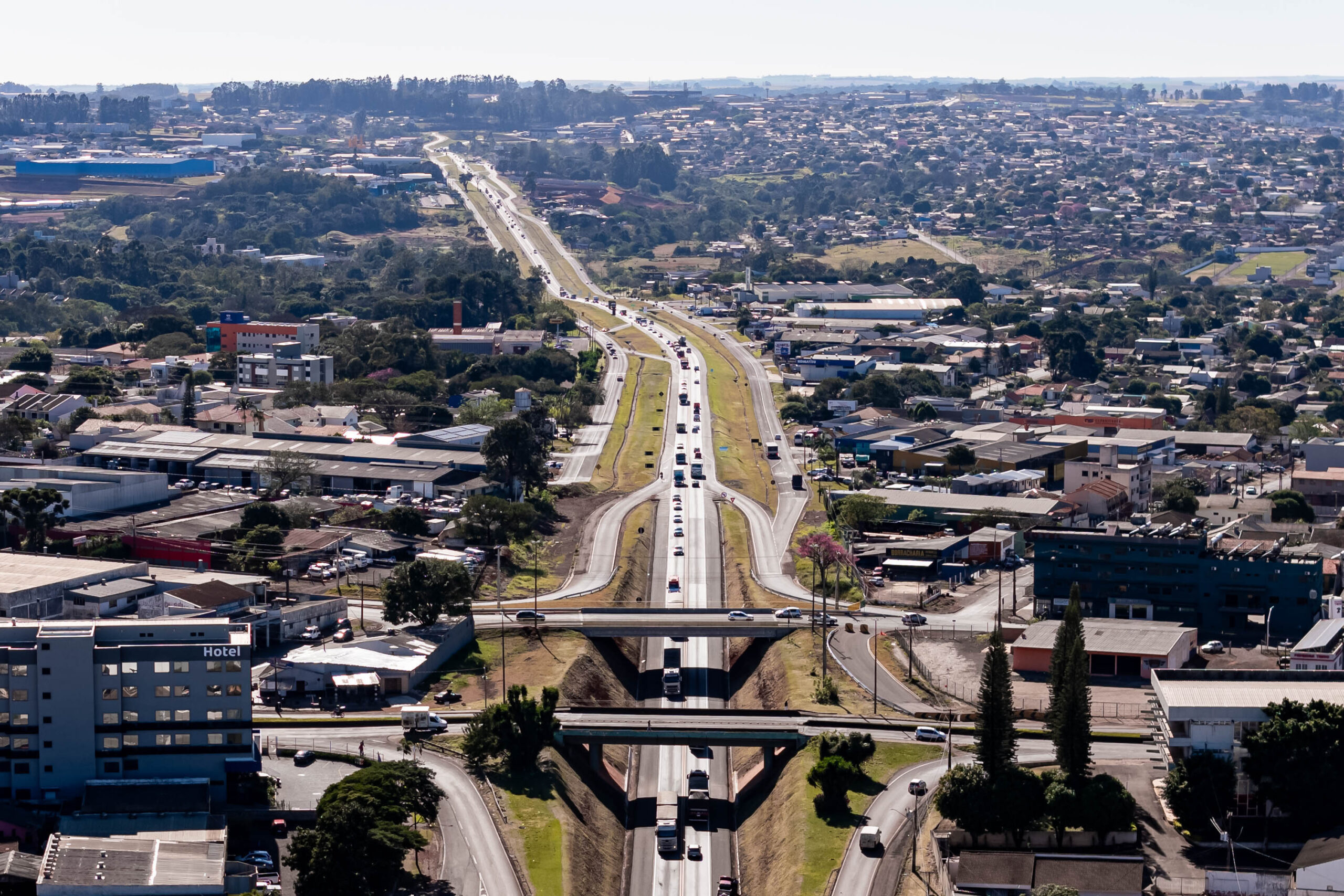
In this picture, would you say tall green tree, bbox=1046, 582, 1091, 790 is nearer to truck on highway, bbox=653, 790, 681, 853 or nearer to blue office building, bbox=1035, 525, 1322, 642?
truck on highway, bbox=653, 790, 681, 853

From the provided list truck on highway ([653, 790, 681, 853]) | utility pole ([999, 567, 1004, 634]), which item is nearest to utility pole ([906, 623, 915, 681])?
utility pole ([999, 567, 1004, 634])

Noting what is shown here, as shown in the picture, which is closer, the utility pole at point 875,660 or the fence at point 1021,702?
the fence at point 1021,702

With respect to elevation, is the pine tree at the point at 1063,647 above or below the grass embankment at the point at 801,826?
above

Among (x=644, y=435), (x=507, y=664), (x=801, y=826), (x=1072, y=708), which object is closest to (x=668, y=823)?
(x=801, y=826)

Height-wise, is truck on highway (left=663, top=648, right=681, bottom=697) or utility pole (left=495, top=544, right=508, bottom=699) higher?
utility pole (left=495, top=544, right=508, bottom=699)

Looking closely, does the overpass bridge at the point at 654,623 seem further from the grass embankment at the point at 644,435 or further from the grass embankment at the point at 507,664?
the grass embankment at the point at 644,435

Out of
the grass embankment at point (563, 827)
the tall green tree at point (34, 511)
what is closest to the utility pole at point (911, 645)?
the grass embankment at point (563, 827)

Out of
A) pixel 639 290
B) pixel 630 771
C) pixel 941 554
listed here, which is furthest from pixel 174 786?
pixel 639 290
